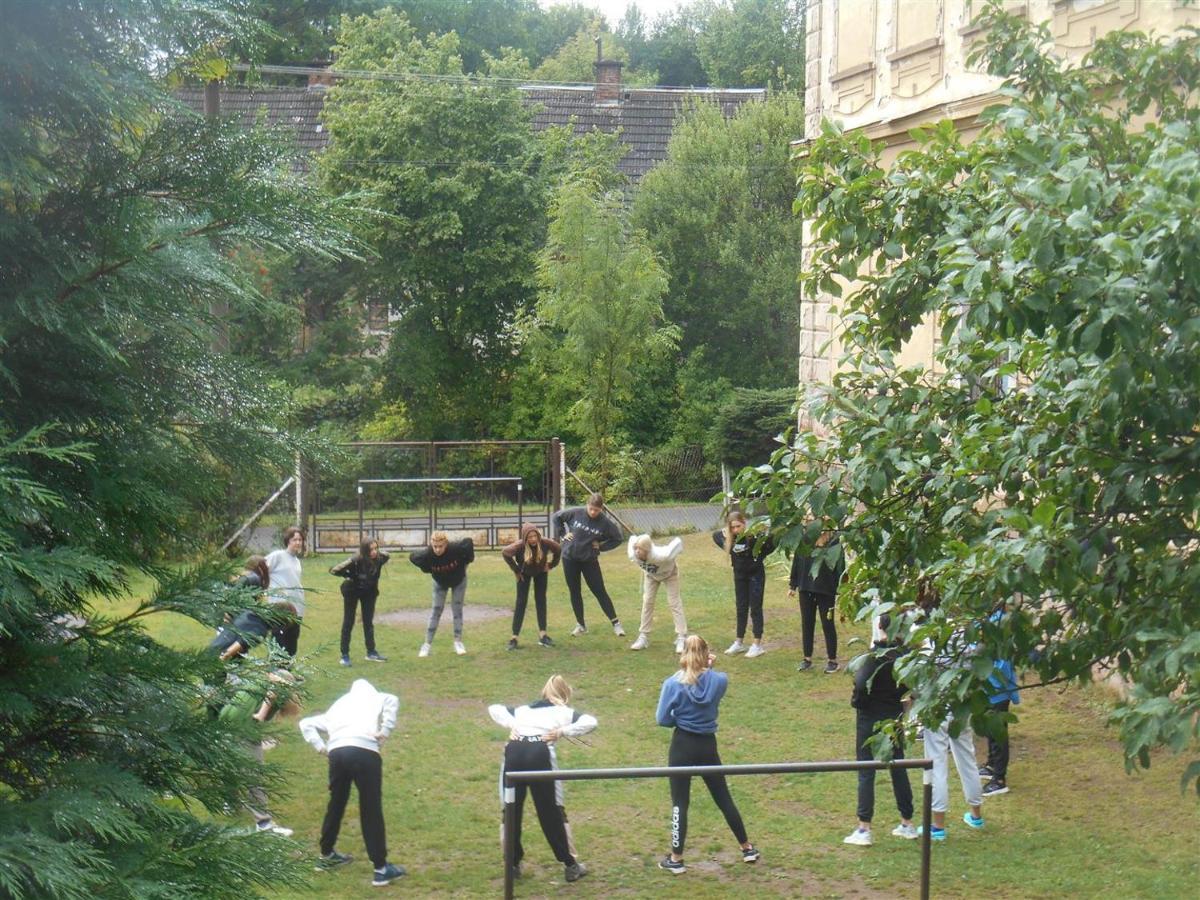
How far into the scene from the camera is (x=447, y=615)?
1961cm

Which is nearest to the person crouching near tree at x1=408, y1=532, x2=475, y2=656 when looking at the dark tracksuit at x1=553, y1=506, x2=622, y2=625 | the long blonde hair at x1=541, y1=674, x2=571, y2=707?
the dark tracksuit at x1=553, y1=506, x2=622, y2=625

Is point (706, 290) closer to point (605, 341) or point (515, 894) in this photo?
point (605, 341)

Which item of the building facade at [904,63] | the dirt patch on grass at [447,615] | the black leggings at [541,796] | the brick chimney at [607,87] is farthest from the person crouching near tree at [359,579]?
the brick chimney at [607,87]

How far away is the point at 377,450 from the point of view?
27125 mm

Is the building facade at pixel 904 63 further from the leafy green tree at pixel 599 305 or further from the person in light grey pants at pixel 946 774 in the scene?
the leafy green tree at pixel 599 305

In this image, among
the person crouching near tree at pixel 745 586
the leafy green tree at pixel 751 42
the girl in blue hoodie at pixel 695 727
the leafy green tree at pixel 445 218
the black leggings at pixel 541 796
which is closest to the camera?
the black leggings at pixel 541 796

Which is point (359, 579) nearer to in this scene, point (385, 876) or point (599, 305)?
point (385, 876)

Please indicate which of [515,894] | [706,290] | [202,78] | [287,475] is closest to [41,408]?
[287,475]

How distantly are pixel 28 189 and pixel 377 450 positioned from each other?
75.8ft

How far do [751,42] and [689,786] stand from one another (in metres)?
49.2

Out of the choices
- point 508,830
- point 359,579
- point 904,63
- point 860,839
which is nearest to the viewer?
point 508,830

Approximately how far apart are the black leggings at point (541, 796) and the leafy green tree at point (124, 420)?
526cm

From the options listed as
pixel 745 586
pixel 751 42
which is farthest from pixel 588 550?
pixel 751 42

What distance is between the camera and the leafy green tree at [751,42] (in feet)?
174
